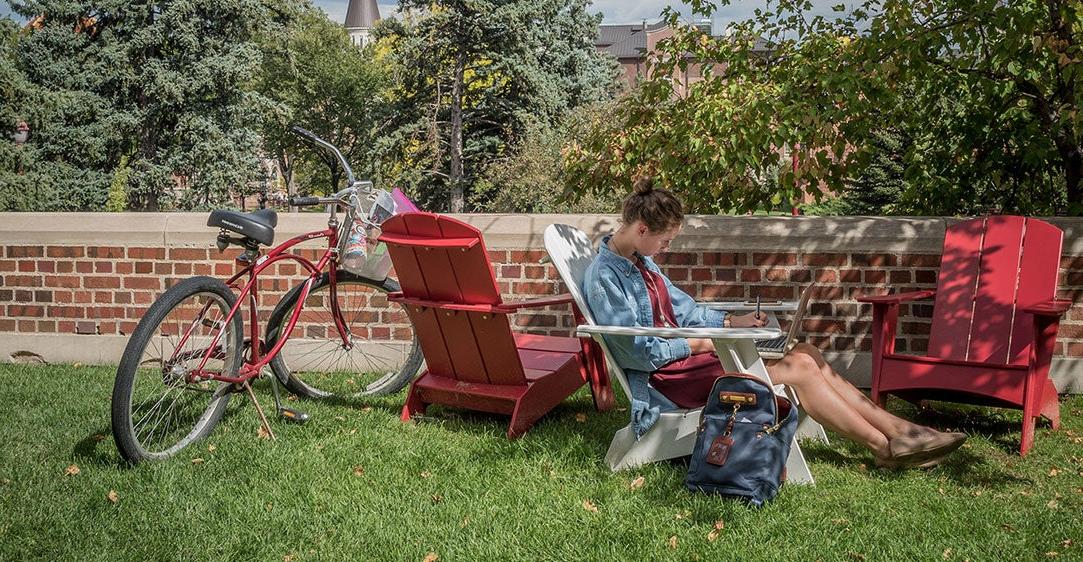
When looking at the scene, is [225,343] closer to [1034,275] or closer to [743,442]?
[743,442]

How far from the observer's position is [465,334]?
4.49 metres

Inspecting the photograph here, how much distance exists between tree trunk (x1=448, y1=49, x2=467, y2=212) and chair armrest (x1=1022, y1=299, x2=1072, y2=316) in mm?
29037

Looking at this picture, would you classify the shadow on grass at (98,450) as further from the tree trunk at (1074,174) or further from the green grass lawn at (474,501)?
the tree trunk at (1074,174)

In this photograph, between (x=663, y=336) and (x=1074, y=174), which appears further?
(x=1074, y=174)

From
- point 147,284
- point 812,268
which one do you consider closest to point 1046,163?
point 812,268

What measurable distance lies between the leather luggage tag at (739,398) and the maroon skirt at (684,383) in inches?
13.8

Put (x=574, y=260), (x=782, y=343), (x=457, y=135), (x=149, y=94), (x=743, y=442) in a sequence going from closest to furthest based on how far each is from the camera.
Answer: (x=743, y=442), (x=574, y=260), (x=782, y=343), (x=149, y=94), (x=457, y=135)

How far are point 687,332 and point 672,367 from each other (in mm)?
383

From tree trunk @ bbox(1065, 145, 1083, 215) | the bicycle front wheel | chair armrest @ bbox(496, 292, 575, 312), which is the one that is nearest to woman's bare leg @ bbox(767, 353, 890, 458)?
chair armrest @ bbox(496, 292, 575, 312)

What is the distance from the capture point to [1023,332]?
16.3ft

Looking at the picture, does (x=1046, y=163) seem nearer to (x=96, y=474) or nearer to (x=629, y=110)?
(x=629, y=110)

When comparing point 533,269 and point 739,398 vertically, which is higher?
point 533,269

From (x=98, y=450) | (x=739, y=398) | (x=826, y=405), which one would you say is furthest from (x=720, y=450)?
(x=98, y=450)

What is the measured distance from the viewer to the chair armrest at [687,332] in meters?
3.54
